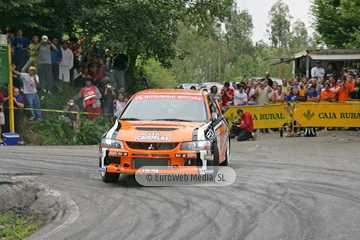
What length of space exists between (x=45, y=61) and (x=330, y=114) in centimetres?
984

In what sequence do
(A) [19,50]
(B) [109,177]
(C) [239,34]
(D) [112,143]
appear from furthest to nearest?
(C) [239,34]
(A) [19,50]
(B) [109,177]
(D) [112,143]

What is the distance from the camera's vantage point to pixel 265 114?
2069 centimetres

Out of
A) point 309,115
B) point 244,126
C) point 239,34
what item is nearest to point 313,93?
point 309,115

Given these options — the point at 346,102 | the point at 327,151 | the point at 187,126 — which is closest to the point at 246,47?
the point at 346,102

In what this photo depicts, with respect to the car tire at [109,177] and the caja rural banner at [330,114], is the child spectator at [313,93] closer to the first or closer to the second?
the caja rural banner at [330,114]

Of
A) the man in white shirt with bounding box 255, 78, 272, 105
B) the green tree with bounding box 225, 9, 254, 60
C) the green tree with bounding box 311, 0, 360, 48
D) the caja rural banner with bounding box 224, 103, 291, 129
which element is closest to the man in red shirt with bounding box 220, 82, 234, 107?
the man in white shirt with bounding box 255, 78, 272, 105

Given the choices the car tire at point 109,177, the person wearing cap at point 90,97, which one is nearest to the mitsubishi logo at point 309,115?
the person wearing cap at point 90,97

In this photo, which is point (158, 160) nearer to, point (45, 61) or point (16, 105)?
point (16, 105)

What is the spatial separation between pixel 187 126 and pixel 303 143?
8684 mm

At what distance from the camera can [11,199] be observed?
8.98m

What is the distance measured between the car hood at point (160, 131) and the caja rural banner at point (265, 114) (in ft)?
34.6

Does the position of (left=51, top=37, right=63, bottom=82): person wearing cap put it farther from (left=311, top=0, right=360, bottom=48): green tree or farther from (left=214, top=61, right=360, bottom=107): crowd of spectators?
(left=311, top=0, right=360, bottom=48): green tree

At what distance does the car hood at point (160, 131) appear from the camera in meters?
9.52

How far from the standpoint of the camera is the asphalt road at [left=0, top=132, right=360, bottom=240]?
21.9ft
